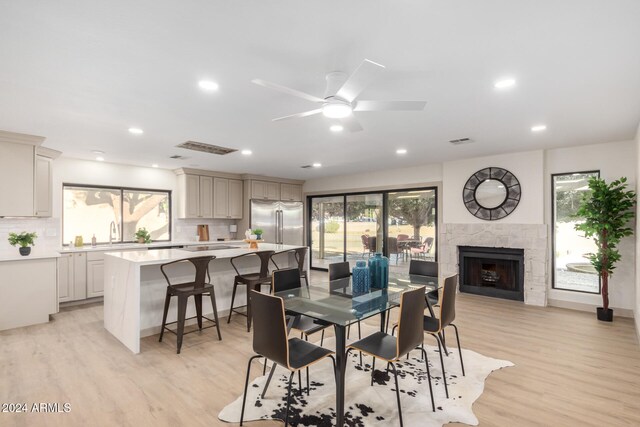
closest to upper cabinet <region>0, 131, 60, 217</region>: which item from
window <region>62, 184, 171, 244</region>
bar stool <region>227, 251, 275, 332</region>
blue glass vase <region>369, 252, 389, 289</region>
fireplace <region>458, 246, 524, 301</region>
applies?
window <region>62, 184, 171, 244</region>

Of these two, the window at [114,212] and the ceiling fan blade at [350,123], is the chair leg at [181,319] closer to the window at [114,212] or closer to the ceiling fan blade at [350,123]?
the ceiling fan blade at [350,123]

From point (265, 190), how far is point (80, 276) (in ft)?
13.1

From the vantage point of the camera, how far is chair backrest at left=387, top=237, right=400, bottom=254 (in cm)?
732

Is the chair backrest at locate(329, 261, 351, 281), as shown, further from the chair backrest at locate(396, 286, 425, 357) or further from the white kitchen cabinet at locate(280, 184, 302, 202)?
the white kitchen cabinet at locate(280, 184, 302, 202)

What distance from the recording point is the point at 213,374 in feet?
9.71

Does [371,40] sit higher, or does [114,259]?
[371,40]

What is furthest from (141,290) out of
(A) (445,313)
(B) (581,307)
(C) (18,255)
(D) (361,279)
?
(B) (581,307)

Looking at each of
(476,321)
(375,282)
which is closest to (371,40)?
(375,282)

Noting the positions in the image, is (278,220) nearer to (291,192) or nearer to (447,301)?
(291,192)

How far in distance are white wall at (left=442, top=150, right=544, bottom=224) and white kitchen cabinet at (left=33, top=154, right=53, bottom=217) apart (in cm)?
672

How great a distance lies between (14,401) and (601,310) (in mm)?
6556

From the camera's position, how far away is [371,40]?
2021 millimetres

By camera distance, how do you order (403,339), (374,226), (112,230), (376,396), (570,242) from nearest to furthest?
(403,339), (376,396), (570,242), (112,230), (374,226)

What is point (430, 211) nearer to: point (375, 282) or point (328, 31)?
point (375, 282)
